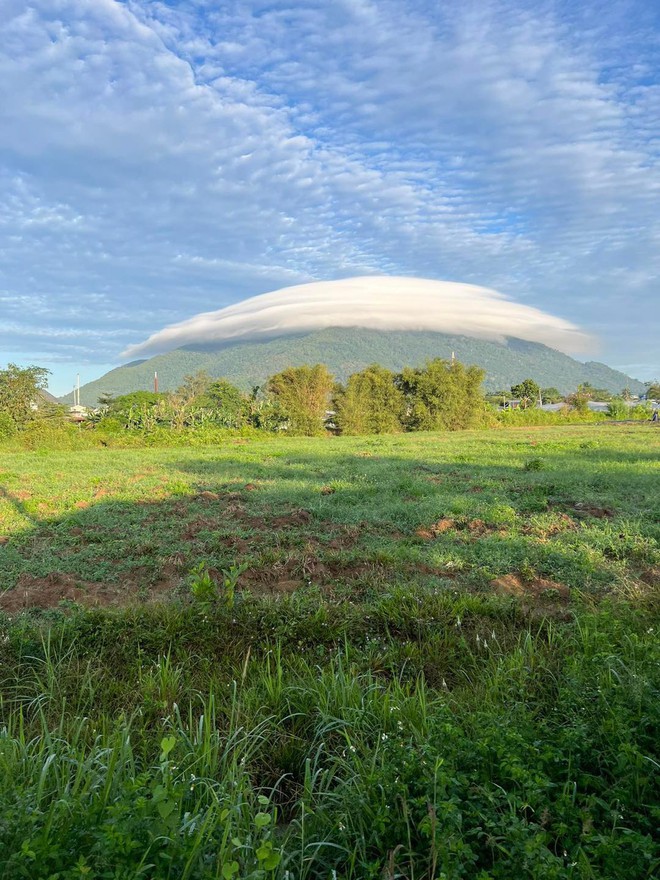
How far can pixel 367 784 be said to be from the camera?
195 cm

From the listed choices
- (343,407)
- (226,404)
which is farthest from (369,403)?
(226,404)

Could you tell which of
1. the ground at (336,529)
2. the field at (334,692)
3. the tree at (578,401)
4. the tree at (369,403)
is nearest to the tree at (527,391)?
the tree at (578,401)

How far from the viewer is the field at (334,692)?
5.46 feet

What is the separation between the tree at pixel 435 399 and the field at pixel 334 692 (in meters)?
27.6

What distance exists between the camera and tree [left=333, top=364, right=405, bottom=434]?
3412 centimetres

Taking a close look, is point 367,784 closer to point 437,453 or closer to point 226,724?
point 226,724

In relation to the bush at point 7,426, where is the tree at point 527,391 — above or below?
above

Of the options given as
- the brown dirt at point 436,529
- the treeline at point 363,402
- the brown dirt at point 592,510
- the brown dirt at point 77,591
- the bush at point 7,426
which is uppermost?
the treeline at point 363,402

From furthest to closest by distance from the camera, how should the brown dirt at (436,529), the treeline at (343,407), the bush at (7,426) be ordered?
the treeline at (343,407) < the bush at (7,426) < the brown dirt at (436,529)

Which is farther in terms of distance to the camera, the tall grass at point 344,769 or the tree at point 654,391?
the tree at point 654,391

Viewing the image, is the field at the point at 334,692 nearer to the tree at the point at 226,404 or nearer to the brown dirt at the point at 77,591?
the brown dirt at the point at 77,591

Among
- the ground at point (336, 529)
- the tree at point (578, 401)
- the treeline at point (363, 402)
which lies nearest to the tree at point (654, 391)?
the tree at point (578, 401)

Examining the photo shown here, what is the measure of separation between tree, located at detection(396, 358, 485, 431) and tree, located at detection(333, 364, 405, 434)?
2.58 ft

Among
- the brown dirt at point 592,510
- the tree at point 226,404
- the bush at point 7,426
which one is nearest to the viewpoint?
the brown dirt at point 592,510
